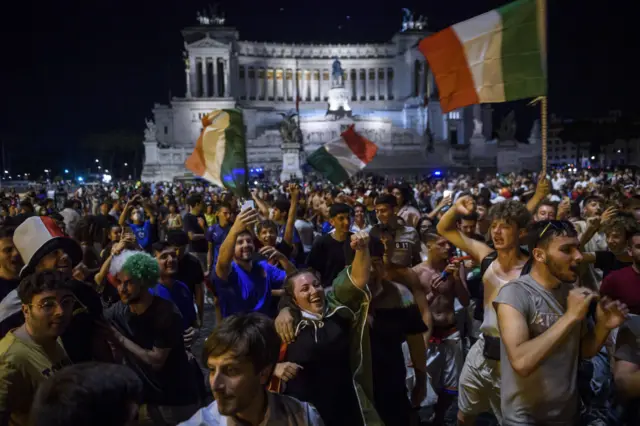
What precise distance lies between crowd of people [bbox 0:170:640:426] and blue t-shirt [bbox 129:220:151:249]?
349cm

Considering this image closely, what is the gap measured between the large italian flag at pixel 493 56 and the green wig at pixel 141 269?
13.9ft

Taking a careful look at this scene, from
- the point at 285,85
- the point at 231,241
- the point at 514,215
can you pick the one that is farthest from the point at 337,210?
the point at 285,85

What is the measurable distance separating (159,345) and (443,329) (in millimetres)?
2865

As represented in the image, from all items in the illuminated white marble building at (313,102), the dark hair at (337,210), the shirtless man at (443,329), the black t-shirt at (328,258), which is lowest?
the shirtless man at (443,329)

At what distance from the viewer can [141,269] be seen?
4121 mm

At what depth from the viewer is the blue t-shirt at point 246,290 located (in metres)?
5.58

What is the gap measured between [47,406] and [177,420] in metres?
2.42

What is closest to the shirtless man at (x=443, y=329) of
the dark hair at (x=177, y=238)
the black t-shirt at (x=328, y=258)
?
the black t-shirt at (x=328, y=258)

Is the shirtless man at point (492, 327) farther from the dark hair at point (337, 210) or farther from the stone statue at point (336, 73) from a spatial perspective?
the stone statue at point (336, 73)

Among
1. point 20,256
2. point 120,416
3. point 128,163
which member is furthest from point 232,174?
point 128,163

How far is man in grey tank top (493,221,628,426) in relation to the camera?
312cm

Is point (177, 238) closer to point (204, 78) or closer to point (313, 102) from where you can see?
point (204, 78)

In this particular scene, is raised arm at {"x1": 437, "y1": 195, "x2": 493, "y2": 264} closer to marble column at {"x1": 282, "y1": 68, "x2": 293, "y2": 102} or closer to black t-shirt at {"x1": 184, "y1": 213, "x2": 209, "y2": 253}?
black t-shirt at {"x1": 184, "y1": 213, "x2": 209, "y2": 253}

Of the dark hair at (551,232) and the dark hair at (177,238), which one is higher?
the dark hair at (551,232)
